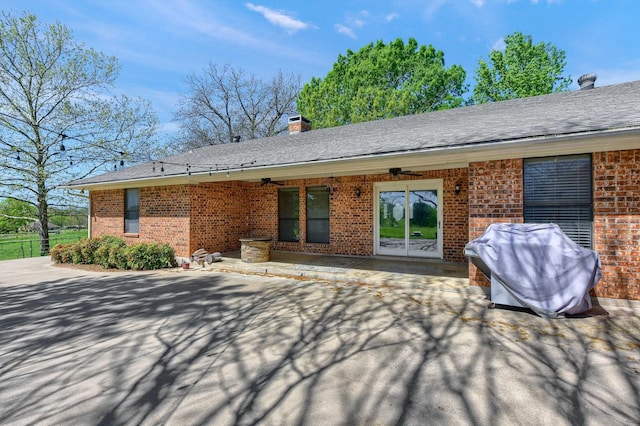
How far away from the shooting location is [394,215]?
8.91 m

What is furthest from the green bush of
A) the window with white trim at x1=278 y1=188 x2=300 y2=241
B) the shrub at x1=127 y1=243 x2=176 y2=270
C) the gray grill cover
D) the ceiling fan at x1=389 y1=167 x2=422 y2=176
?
the gray grill cover

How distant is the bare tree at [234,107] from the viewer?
974 inches

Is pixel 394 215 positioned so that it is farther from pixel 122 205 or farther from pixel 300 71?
pixel 300 71

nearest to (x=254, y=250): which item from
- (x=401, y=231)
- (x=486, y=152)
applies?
(x=401, y=231)

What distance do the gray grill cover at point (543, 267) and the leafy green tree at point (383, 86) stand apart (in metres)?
17.5

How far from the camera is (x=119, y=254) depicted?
828cm

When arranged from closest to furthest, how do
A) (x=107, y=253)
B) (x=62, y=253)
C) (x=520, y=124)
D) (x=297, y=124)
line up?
(x=520, y=124) < (x=107, y=253) < (x=62, y=253) < (x=297, y=124)

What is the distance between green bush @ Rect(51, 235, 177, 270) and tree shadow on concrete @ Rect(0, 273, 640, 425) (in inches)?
119

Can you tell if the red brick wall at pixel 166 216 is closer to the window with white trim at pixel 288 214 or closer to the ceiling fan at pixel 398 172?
the window with white trim at pixel 288 214

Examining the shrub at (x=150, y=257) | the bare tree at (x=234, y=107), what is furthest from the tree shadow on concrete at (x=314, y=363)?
the bare tree at (x=234, y=107)

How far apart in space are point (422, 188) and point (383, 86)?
1626 cm

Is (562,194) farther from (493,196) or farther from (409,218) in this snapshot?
(409,218)

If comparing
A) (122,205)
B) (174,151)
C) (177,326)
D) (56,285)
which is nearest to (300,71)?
(174,151)

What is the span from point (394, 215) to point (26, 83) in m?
18.3
